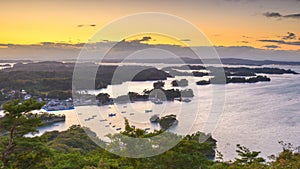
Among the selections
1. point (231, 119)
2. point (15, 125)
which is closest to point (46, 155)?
point (15, 125)

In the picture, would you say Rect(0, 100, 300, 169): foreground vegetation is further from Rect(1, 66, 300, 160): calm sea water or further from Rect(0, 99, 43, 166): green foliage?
Rect(1, 66, 300, 160): calm sea water

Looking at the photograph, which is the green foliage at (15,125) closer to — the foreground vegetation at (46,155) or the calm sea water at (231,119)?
the foreground vegetation at (46,155)

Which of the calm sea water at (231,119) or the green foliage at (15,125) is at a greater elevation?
the green foliage at (15,125)

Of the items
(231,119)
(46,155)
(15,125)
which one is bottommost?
(231,119)

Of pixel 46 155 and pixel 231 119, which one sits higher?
pixel 46 155

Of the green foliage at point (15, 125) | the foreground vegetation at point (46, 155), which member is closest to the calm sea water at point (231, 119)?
the foreground vegetation at point (46, 155)

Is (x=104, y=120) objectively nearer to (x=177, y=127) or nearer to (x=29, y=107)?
(x=177, y=127)

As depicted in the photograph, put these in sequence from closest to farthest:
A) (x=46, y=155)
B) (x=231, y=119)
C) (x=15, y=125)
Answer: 1. (x=15, y=125)
2. (x=46, y=155)
3. (x=231, y=119)

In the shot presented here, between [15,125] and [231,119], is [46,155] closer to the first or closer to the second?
[15,125]

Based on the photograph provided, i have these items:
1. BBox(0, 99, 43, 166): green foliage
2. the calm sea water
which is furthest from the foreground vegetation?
the calm sea water
